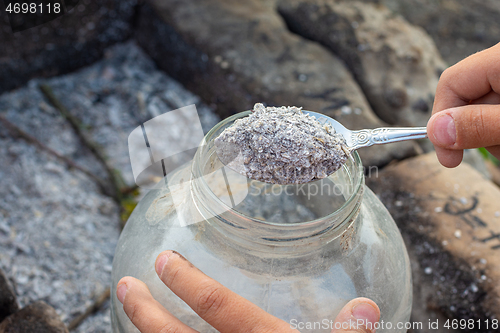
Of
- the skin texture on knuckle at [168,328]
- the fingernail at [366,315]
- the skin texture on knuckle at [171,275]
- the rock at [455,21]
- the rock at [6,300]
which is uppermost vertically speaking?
the skin texture on knuckle at [171,275]

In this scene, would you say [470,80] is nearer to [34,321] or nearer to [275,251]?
[275,251]

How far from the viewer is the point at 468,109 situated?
0.81 m

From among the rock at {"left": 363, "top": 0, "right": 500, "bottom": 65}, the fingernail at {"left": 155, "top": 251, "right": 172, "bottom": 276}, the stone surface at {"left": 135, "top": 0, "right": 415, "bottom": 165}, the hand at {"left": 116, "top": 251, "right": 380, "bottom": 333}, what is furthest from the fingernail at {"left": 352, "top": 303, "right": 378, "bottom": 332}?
the rock at {"left": 363, "top": 0, "right": 500, "bottom": 65}

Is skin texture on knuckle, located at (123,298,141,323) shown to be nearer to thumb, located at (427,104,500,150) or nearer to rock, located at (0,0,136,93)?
thumb, located at (427,104,500,150)

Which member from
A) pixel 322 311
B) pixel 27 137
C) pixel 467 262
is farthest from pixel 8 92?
pixel 467 262

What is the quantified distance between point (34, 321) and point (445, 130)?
1072mm

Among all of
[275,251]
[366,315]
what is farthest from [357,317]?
[275,251]

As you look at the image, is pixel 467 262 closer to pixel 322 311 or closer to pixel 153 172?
pixel 322 311

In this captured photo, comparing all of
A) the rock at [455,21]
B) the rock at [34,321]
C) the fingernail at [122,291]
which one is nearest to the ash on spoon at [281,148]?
the fingernail at [122,291]

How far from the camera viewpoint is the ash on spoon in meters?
0.74

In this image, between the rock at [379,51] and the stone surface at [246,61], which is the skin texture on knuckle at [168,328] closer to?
the stone surface at [246,61]

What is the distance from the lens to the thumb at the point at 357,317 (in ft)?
2.31

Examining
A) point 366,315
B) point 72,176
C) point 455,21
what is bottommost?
point 455,21

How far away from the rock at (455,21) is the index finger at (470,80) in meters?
2.19
